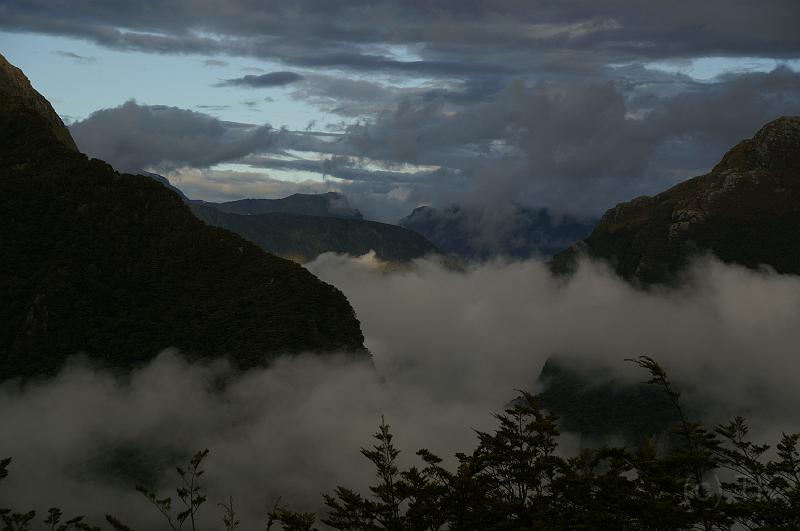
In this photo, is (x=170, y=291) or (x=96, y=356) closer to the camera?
(x=96, y=356)

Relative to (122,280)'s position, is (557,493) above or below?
above

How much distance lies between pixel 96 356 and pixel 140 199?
130 feet

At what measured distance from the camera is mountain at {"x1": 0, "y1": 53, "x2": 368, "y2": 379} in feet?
556

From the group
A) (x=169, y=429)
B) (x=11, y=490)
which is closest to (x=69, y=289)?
(x=169, y=429)

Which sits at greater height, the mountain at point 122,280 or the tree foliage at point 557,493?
the tree foliage at point 557,493

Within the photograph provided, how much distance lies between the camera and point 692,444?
50.4 meters

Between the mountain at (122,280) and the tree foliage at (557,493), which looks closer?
the tree foliage at (557,493)

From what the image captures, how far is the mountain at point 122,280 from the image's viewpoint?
16950cm

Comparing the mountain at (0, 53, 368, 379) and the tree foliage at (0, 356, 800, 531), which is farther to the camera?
the mountain at (0, 53, 368, 379)

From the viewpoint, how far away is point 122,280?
18362 centimetres

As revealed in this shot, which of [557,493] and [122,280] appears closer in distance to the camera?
[557,493]

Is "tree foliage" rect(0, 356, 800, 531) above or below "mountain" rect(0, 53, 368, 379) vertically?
above

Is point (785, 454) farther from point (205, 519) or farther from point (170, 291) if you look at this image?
point (170, 291)

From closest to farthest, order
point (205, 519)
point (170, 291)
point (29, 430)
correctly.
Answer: point (205, 519)
point (29, 430)
point (170, 291)
